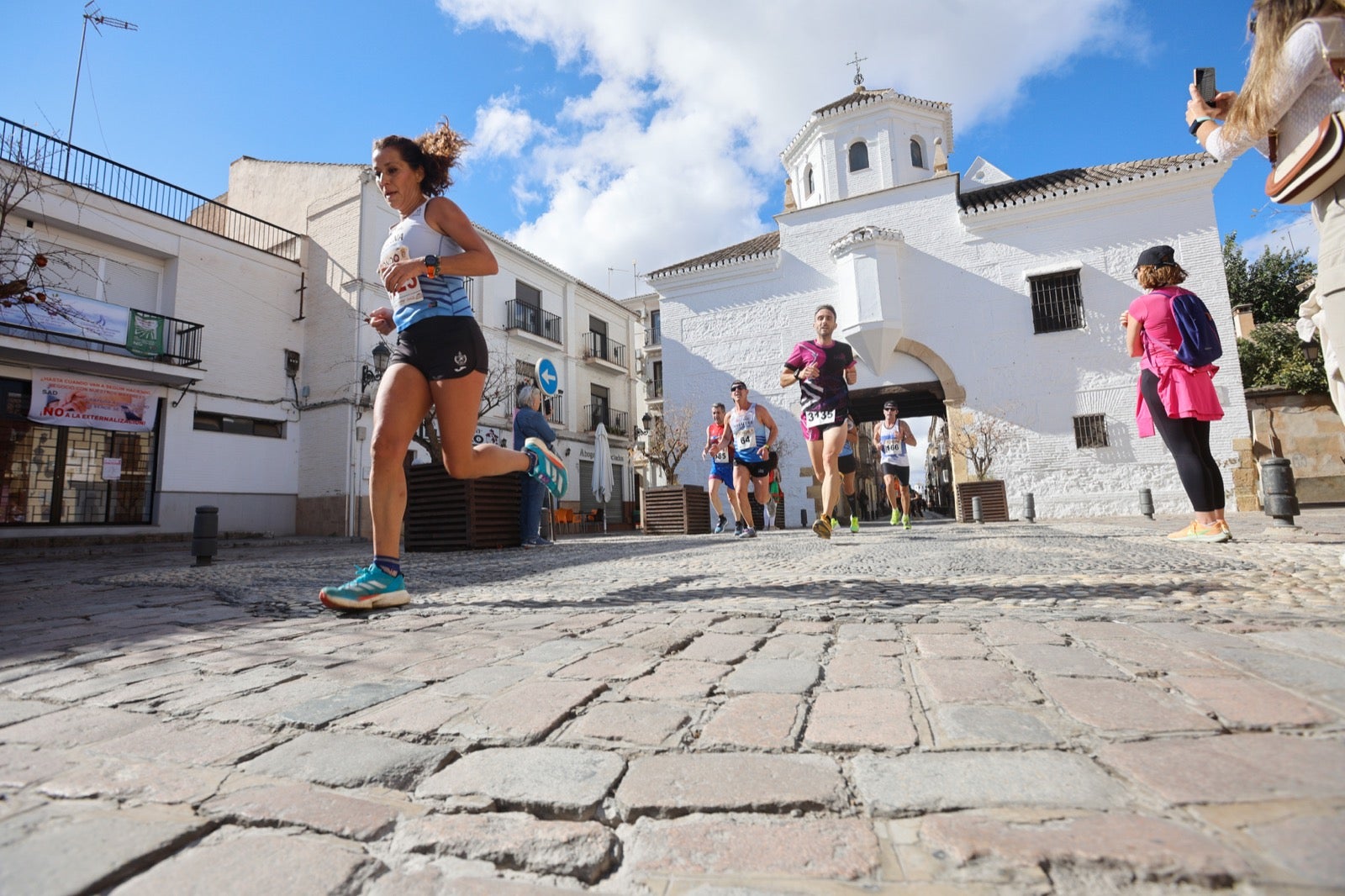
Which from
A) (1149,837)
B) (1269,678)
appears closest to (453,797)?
(1149,837)

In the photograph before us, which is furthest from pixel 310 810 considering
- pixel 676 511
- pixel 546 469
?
pixel 676 511

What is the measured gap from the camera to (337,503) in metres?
17.0

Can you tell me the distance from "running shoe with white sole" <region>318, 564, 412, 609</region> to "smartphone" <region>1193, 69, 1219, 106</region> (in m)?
4.23

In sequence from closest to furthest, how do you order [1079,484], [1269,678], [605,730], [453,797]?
1. [453,797]
2. [605,730]
3. [1269,678]
4. [1079,484]

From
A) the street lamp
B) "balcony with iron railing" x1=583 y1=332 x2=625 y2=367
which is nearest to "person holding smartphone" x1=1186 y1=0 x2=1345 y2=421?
the street lamp

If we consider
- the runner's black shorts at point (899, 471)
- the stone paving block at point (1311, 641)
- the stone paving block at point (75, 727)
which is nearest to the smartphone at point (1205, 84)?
the stone paving block at point (1311, 641)

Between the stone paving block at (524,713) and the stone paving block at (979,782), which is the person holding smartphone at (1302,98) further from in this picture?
the stone paving block at (524,713)

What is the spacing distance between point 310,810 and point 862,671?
114 cm

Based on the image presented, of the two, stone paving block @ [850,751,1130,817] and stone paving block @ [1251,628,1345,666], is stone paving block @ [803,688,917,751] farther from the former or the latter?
stone paving block @ [1251,628,1345,666]

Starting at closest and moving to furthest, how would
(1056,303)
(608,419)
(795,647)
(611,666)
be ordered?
(611,666)
(795,647)
(1056,303)
(608,419)

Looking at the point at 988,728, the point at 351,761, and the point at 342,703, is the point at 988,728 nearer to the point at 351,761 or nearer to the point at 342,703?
the point at 351,761

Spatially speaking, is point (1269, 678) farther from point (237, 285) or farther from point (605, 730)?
point (237, 285)

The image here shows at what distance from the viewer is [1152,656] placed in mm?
1541

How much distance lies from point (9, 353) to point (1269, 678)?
1845cm
